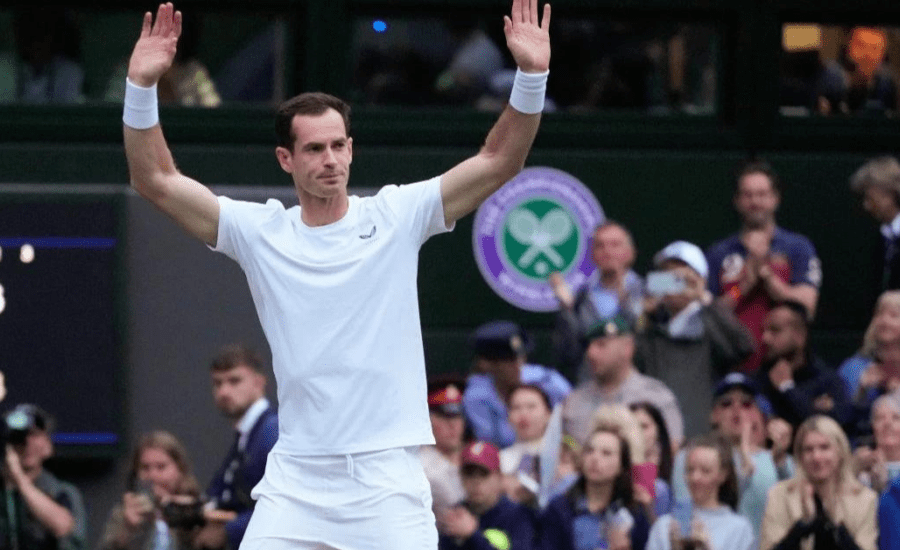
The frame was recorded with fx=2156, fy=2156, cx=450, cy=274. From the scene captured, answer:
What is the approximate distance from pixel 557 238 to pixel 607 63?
105 centimetres

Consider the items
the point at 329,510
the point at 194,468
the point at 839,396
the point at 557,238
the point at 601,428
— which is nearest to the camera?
the point at 329,510

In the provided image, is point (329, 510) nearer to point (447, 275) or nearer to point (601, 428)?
point (601, 428)

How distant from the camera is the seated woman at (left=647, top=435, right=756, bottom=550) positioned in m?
9.24

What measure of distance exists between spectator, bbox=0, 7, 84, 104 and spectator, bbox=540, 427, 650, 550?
4.38m

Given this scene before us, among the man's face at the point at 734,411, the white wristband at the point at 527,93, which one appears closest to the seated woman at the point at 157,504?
the man's face at the point at 734,411

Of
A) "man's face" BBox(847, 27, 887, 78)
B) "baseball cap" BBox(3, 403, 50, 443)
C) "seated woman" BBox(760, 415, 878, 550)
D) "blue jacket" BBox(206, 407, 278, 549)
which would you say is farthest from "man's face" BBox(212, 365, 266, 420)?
"man's face" BBox(847, 27, 887, 78)

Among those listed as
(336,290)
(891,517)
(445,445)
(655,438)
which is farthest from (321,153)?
(655,438)

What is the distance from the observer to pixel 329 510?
6117mm

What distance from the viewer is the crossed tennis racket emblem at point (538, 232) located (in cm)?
1234

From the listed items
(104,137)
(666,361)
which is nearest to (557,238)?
(666,361)

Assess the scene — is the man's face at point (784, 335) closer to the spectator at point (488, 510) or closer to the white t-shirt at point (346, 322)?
the spectator at point (488, 510)

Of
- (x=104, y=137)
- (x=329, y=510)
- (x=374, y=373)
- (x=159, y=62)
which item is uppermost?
(x=104, y=137)

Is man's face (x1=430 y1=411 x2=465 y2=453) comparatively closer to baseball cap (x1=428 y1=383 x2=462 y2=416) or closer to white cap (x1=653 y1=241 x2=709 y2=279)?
baseball cap (x1=428 y1=383 x2=462 y2=416)

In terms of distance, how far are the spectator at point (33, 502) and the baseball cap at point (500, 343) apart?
214 cm
